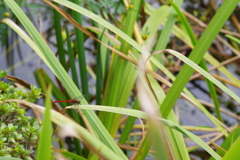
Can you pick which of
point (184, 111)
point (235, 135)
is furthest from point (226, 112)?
point (235, 135)

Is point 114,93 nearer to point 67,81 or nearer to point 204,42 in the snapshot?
point 67,81

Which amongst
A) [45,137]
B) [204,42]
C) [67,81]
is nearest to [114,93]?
[67,81]

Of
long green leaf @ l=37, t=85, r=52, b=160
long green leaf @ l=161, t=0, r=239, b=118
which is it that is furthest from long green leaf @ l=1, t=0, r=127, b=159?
long green leaf @ l=37, t=85, r=52, b=160

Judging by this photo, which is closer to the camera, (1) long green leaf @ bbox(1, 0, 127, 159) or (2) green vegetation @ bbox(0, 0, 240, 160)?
(2) green vegetation @ bbox(0, 0, 240, 160)

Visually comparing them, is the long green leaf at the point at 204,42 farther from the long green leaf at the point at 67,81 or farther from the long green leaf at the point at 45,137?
the long green leaf at the point at 45,137

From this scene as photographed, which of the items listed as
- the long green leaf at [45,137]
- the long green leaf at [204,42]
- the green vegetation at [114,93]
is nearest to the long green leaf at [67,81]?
the green vegetation at [114,93]

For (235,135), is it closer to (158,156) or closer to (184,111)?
(158,156)

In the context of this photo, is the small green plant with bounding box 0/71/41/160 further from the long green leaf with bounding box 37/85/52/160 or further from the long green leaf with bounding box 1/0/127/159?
the long green leaf with bounding box 37/85/52/160

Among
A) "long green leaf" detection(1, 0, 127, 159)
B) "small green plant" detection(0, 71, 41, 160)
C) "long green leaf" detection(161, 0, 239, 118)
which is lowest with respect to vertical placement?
"small green plant" detection(0, 71, 41, 160)
